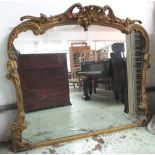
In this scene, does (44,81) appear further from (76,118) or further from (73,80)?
(76,118)

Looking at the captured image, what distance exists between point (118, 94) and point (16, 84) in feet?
3.09

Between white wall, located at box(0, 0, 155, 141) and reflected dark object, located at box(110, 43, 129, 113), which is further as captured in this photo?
reflected dark object, located at box(110, 43, 129, 113)

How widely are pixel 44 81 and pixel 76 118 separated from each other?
0.43m

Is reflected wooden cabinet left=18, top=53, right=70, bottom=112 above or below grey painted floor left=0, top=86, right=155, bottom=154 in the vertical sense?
above

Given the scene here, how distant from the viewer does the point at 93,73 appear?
1886mm

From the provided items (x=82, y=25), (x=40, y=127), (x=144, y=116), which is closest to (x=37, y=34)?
(x=82, y=25)

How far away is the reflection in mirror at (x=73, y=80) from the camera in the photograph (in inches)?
65.6

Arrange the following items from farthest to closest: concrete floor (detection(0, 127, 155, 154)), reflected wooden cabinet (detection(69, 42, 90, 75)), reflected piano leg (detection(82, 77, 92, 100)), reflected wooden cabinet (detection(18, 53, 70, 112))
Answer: reflected piano leg (detection(82, 77, 92, 100)), reflected wooden cabinet (detection(69, 42, 90, 75)), reflected wooden cabinet (detection(18, 53, 70, 112)), concrete floor (detection(0, 127, 155, 154))

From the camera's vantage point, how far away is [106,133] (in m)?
1.82

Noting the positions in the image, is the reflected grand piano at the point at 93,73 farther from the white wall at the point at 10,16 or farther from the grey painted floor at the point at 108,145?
the white wall at the point at 10,16

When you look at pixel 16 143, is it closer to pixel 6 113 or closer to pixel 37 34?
pixel 6 113

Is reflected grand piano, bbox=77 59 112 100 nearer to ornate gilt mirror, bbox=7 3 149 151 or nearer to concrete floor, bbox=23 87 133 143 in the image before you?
concrete floor, bbox=23 87 133 143

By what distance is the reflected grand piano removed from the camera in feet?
6.12

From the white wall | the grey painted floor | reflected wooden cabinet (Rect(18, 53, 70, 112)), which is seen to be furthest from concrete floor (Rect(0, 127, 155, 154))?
reflected wooden cabinet (Rect(18, 53, 70, 112))
